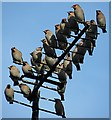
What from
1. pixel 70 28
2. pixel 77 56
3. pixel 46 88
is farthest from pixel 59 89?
pixel 70 28

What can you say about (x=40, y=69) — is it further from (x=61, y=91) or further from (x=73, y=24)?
(x=73, y=24)

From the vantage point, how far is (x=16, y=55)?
430 centimetres

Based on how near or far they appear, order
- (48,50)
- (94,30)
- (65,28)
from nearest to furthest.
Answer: (94,30) → (65,28) → (48,50)

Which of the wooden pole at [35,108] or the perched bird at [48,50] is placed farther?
the wooden pole at [35,108]

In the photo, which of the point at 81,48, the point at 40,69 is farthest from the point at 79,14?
the point at 40,69

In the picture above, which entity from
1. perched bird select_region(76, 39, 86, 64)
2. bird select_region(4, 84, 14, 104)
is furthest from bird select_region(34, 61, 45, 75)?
perched bird select_region(76, 39, 86, 64)

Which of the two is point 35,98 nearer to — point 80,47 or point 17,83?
point 17,83

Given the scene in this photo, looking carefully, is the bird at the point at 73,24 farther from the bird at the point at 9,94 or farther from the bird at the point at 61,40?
the bird at the point at 9,94

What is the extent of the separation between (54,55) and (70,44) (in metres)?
0.23

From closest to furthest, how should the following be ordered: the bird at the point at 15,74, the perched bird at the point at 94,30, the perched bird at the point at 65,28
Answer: the perched bird at the point at 94,30 < the perched bird at the point at 65,28 < the bird at the point at 15,74

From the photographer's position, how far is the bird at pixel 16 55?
4.30m

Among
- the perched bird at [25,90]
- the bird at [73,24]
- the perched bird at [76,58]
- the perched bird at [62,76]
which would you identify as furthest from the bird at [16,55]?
the bird at [73,24]

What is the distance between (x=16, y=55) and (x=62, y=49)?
0.58 meters

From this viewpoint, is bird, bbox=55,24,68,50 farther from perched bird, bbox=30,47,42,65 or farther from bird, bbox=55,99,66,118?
bird, bbox=55,99,66,118
